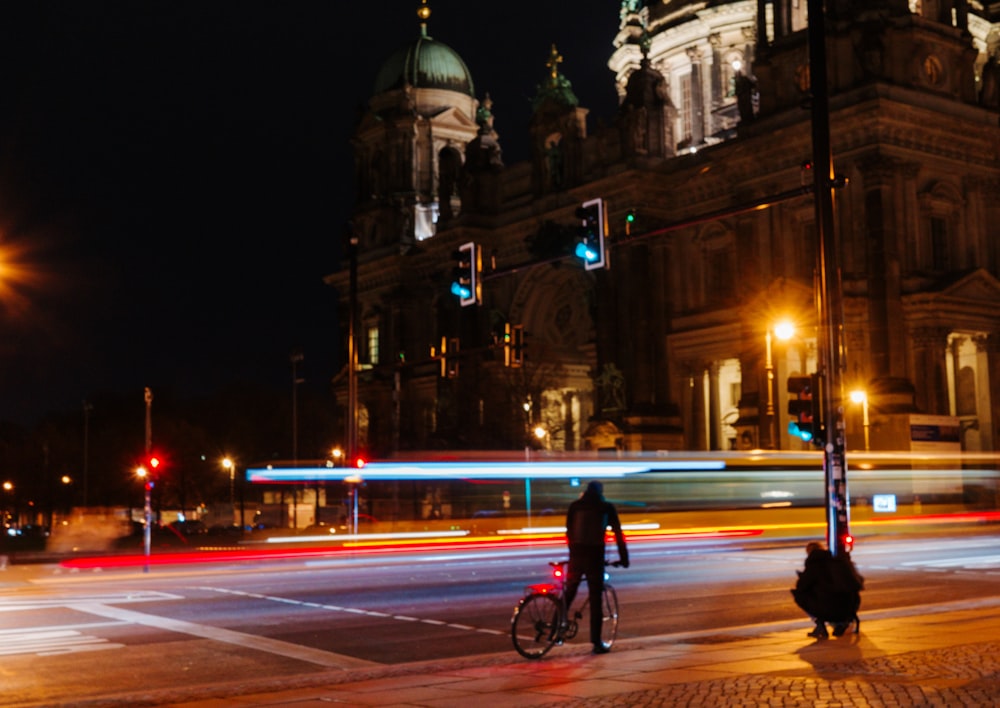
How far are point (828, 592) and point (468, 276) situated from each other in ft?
40.0

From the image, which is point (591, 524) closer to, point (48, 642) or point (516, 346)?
point (48, 642)

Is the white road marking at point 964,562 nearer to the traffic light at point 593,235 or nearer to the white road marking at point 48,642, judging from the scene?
the traffic light at point 593,235

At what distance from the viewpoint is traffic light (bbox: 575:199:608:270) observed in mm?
23062

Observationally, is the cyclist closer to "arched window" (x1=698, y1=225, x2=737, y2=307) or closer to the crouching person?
the crouching person

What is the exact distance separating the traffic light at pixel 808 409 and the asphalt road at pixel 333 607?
2785 millimetres

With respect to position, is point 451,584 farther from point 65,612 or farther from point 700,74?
point 700,74

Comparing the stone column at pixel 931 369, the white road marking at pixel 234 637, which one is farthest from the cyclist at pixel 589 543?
the stone column at pixel 931 369

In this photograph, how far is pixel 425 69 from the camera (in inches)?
3765

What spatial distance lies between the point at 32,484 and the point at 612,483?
96.6 meters

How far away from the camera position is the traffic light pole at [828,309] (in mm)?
18844

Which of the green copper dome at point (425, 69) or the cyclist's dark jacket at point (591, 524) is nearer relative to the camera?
the cyclist's dark jacket at point (591, 524)

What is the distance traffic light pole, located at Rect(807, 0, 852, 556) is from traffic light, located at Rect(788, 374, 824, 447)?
111 millimetres

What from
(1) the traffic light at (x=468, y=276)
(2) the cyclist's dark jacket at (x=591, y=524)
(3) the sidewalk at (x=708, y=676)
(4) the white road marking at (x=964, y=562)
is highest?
(1) the traffic light at (x=468, y=276)

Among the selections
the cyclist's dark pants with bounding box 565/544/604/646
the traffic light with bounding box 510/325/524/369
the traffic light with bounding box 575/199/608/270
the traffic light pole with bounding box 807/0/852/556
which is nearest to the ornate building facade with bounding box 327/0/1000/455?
the traffic light with bounding box 510/325/524/369
